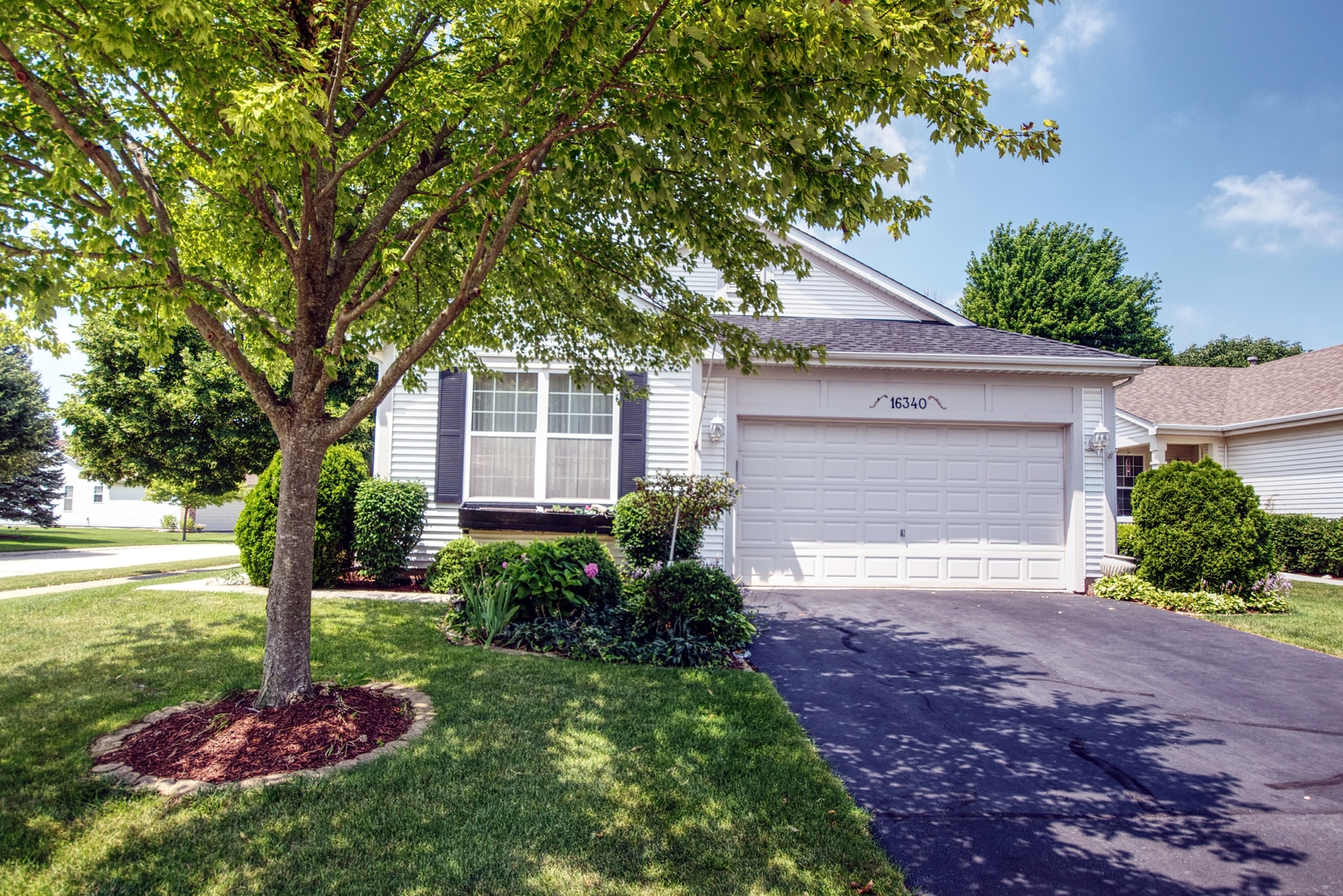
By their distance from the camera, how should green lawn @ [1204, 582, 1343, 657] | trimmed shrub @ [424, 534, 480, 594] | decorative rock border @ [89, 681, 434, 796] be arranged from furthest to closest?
trimmed shrub @ [424, 534, 480, 594]
green lawn @ [1204, 582, 1343, 657]
decorative rock border @ [89, 681, 434, 796]

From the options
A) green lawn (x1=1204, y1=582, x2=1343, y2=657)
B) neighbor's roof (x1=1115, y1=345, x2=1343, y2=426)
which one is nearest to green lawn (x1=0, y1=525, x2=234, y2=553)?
green lawn (x1=1204, y1=582, x2=1343, y2=657)

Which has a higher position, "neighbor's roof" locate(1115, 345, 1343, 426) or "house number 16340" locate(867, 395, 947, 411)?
"neighbor's roof" locate(1115, 345, 1343, 426)

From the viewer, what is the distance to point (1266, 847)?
332cm

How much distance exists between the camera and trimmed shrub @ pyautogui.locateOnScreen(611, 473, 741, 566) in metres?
8.54

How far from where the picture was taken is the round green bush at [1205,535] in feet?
30.9

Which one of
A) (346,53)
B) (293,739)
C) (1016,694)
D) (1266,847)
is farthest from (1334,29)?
(293,739)

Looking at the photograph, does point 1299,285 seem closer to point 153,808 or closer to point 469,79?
point 469,79

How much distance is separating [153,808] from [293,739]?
2.60 ft

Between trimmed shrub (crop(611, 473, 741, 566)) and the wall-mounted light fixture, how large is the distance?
5637 millimetres

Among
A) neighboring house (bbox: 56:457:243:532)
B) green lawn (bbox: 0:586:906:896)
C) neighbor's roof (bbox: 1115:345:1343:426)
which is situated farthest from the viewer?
neighboring house (bbox: 56:457:243:532)

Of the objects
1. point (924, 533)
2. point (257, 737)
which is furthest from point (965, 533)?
point (257, 737)

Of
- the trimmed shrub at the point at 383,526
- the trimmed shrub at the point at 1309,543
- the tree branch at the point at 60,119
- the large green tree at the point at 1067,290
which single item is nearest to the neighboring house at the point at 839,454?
the trimmed shrub at the point at 383,526

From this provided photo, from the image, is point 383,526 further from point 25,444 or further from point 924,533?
point 25,444

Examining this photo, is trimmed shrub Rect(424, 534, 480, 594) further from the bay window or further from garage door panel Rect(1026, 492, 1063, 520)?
garage door panel Rect(1026, 492, 1063, 520)
